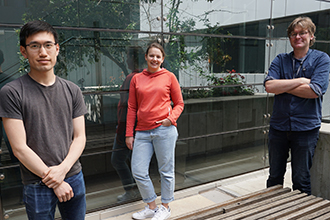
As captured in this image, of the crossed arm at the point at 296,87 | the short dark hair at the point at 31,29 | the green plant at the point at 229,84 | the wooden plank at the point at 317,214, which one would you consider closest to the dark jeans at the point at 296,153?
the crossed arm at the point at 296,87

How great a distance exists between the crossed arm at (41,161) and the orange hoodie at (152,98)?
50.9 inches

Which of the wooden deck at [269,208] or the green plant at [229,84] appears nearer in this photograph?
the wooden deck at [269,208]

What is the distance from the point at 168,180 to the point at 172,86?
1.08 metres

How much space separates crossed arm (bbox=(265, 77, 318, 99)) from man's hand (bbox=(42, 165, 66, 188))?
208cm

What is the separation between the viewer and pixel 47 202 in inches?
74.4

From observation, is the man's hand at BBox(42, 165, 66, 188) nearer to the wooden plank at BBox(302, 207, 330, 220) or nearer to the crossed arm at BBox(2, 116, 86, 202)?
the crossed arm at BBox(2, 116, 86, 202)

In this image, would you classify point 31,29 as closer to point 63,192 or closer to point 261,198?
point 63,192

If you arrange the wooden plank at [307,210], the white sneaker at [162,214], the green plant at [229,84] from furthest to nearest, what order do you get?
the green plant at [229,84] → the white sneaker at [162,214] → the wooden plank at [307,210]

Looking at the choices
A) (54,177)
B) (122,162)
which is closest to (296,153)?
(122,162)

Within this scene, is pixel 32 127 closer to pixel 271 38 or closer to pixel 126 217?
pixel 126 217

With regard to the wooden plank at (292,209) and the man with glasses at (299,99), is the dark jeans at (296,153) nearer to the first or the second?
the man with glasses at (299,99)

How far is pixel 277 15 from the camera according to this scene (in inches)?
197

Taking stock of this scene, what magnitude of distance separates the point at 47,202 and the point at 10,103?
2.17 ft

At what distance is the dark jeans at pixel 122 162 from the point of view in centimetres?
375
